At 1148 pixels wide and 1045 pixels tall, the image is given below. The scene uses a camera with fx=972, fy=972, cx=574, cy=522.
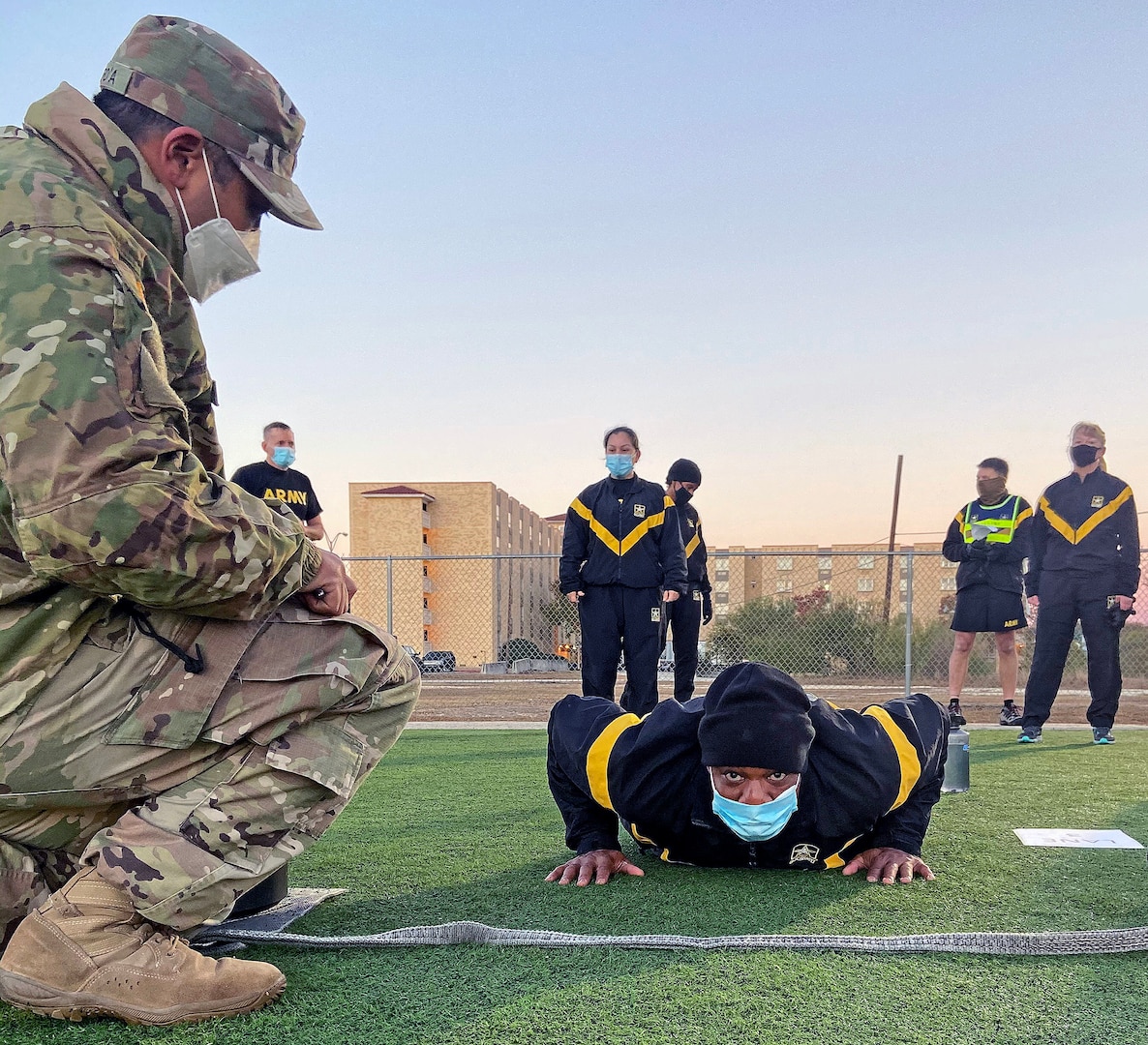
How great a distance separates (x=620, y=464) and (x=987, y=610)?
3238 mm

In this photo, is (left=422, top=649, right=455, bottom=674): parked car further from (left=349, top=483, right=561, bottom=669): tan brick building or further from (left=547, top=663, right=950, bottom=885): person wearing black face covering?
(left=349, top=483, right=561, bottom=669): tan brick building

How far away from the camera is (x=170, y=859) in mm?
1744

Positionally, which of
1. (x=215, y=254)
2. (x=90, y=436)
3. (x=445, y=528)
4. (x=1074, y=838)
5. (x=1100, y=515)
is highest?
(x=215, y=254)

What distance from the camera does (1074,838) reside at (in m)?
3.47

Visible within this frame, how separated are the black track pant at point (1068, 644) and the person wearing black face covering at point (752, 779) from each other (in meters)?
4.46

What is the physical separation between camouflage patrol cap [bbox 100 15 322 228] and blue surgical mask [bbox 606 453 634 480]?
4.54 m

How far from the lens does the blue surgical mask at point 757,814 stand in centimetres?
256

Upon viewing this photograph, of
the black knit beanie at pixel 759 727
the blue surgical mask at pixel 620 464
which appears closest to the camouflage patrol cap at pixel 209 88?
the black knit beanie at pixel 759 727

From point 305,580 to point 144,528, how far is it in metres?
0.41

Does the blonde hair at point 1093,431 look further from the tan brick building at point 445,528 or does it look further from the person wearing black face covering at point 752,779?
the tan brick building at point 445,528

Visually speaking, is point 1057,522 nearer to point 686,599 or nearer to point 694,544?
point 694,544

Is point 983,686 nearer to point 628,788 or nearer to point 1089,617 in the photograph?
point 1089,617

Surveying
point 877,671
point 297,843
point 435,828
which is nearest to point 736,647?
point 877,671

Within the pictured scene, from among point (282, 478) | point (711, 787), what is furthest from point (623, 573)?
point (711, 787)
